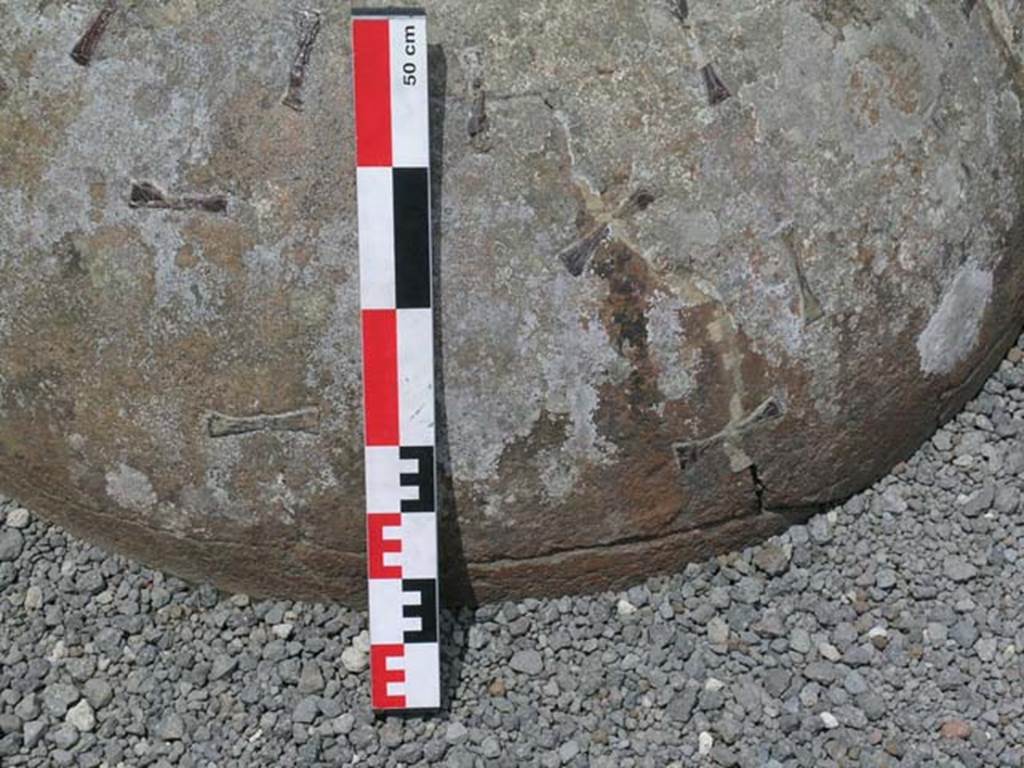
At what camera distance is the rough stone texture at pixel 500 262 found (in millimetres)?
2594

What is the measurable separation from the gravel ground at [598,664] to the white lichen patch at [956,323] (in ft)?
0.93

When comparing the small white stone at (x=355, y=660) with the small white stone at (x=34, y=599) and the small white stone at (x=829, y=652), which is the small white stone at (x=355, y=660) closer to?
the small white stone at (x=34, y=599)

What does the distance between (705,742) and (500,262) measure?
930mm

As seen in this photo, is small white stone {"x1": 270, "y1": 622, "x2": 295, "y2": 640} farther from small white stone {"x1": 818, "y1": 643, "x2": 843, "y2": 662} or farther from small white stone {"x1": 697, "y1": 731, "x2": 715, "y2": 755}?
small white stone {"x1": 818, "y1": 643, "x2": 843, "y2": 662}

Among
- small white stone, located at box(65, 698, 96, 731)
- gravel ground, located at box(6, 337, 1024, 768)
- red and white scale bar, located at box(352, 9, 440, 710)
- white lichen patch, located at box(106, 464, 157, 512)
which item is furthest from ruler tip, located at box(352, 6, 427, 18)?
small white stone, located at box(65, 698, 96, 731)

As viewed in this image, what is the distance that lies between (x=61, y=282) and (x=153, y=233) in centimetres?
19

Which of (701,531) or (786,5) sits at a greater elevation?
(786,5)

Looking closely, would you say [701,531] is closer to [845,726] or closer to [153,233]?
[845,726]

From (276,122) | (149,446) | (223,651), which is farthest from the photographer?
(223,651)

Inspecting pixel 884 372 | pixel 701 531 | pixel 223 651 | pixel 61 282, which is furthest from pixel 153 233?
pixel 884 372

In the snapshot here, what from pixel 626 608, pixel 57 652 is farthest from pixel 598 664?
pixel 57 652

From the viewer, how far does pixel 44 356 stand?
2.75m

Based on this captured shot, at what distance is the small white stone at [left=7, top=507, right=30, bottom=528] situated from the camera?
3.07 metres

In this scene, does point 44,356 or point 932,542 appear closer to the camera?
point 44,356
